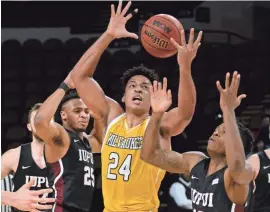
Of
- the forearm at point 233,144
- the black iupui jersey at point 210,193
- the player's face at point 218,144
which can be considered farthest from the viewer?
the player's face at point 218,144

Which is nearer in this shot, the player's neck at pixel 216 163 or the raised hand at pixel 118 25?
the player's neck at pixel 216 163

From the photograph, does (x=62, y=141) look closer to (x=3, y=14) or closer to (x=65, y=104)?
(x=65, y=104)

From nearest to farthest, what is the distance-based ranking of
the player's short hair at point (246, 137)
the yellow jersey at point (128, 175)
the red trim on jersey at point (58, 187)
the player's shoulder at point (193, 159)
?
the player's shoulder at point (193, 159) < the player's short hair at point (246, 137) < the yellow jersey at point (128, 175) < the red trim on jersey at point (58, 187)

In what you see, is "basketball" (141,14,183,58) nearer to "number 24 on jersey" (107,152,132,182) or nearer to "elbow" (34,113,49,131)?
"number 24 on jersey" (107,152,132,182)

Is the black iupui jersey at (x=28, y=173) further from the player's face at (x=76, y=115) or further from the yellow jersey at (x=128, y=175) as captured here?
the yellow jersey at (x=128, y=175)

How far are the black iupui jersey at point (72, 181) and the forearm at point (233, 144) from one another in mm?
1483

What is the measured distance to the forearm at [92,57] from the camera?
4.44 metres

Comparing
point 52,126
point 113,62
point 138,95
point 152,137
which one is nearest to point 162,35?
point 138,95

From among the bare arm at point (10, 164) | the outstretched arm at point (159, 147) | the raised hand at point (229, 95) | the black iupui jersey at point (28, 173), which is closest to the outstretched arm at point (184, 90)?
the outstretched arm at point (159, 147)

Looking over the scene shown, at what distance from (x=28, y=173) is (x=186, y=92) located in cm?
156

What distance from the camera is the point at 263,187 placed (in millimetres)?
4512

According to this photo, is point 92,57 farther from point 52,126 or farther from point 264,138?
point 264,138

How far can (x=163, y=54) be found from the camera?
14.9 ft

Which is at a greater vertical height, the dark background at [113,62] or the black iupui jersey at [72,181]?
the dark background at [113,62]
